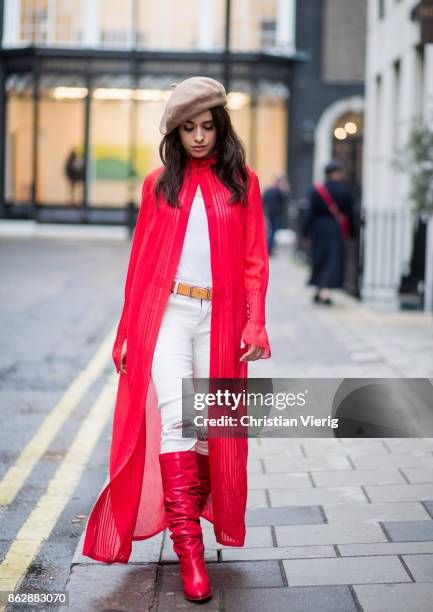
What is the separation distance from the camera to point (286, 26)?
31.9m

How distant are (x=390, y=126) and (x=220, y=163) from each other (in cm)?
1612

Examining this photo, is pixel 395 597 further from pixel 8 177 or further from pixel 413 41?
pixel 8 177

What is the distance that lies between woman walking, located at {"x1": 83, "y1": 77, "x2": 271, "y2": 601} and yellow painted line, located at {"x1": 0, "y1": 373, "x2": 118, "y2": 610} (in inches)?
14.6

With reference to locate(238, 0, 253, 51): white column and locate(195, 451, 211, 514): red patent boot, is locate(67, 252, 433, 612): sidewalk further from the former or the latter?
locate(238, 0, 253, 51): white column

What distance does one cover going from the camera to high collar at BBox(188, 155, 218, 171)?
4.27 metres

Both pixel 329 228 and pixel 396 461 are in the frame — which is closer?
pixel 396 461

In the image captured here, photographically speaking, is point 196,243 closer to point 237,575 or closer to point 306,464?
point 237,575

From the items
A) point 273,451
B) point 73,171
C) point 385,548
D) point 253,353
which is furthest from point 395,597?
point 73,171

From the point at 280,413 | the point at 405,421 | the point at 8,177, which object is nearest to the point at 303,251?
the point at 8,177

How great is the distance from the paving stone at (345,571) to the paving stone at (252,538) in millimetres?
268

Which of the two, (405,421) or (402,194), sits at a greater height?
(402,194)

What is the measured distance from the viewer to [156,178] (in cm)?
427

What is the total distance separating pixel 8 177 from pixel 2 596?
29.3 meters

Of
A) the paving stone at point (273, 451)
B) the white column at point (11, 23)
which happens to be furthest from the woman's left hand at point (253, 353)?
the white column at point (11, 23)
